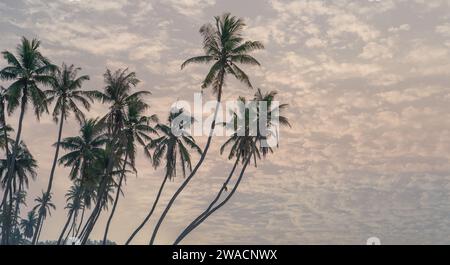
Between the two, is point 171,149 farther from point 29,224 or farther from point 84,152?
point 29,224

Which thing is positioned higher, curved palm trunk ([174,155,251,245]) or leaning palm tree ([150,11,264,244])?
leaning palm tree ([150,11,264,244])

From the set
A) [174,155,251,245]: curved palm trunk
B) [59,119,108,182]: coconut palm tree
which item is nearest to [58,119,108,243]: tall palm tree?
[59,119,108,182]: coconut palm tree

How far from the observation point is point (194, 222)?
42.1 metres

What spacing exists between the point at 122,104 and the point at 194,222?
41.3ft

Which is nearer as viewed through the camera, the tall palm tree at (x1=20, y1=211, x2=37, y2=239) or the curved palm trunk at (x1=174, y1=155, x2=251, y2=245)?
the curved palm trunk at (x1=174, y1=155, x2=251, y2=245)

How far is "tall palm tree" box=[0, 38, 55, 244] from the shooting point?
41125mm

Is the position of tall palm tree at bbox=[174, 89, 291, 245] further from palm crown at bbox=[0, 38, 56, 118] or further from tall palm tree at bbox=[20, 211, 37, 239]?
tall palm tree at bbox=[20, 211, 37, 239]

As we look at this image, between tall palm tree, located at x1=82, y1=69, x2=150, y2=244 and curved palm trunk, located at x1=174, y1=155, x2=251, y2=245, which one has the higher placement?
tall palm tree, located at x1=82, y1=69, x2=150, y2=244

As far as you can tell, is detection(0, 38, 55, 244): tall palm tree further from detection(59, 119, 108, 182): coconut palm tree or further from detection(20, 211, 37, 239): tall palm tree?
detection(20, 211, 37, 239): tall palm tree

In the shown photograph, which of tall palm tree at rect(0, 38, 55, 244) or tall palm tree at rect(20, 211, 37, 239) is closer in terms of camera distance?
tall palm tree at rect(0, 38, 55, 244)

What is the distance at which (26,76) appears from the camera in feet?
136

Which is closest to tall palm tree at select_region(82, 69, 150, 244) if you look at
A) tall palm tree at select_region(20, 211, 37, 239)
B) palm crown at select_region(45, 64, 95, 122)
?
palm crown at select_region(45, 64, 95, 122)
